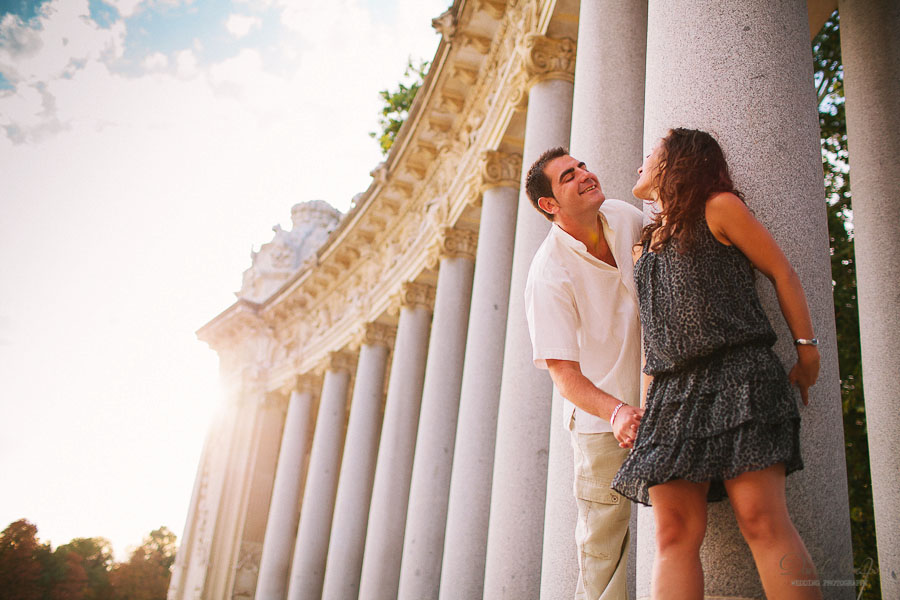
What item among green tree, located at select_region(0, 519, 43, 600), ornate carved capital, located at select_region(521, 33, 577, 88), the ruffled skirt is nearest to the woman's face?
the ruffled skirt

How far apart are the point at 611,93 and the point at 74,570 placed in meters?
122

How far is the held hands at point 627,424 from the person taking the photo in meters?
7.21

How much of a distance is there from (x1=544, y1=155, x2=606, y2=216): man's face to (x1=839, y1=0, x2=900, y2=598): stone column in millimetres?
8284

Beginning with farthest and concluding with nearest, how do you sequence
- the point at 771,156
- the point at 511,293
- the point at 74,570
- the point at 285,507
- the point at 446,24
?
the point at 74,570 < the point at 285,507 < the point at 446,24 < the point at 511,293 < the point at 771,156

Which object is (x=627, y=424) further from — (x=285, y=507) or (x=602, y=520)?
(x=285, y=507)

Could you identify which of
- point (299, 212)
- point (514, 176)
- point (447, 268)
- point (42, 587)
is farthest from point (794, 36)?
point (42, 587)

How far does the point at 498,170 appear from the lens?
28.7 metres

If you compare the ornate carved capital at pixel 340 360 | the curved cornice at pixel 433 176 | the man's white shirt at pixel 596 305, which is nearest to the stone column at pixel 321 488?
the ornate carved capital at pixel 340 360

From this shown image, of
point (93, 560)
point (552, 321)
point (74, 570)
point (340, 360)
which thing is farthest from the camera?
point (93, 560)

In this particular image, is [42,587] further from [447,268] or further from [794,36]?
[794,36]

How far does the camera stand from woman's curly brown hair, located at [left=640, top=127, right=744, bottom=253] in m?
7.07

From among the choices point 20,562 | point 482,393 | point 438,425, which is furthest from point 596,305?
point 20,562

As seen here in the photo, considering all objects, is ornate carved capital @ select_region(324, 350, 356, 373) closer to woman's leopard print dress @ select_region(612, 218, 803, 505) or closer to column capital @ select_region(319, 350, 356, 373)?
column capital @ select_region(319, 350, 356, 373)

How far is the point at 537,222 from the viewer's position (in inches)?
850
